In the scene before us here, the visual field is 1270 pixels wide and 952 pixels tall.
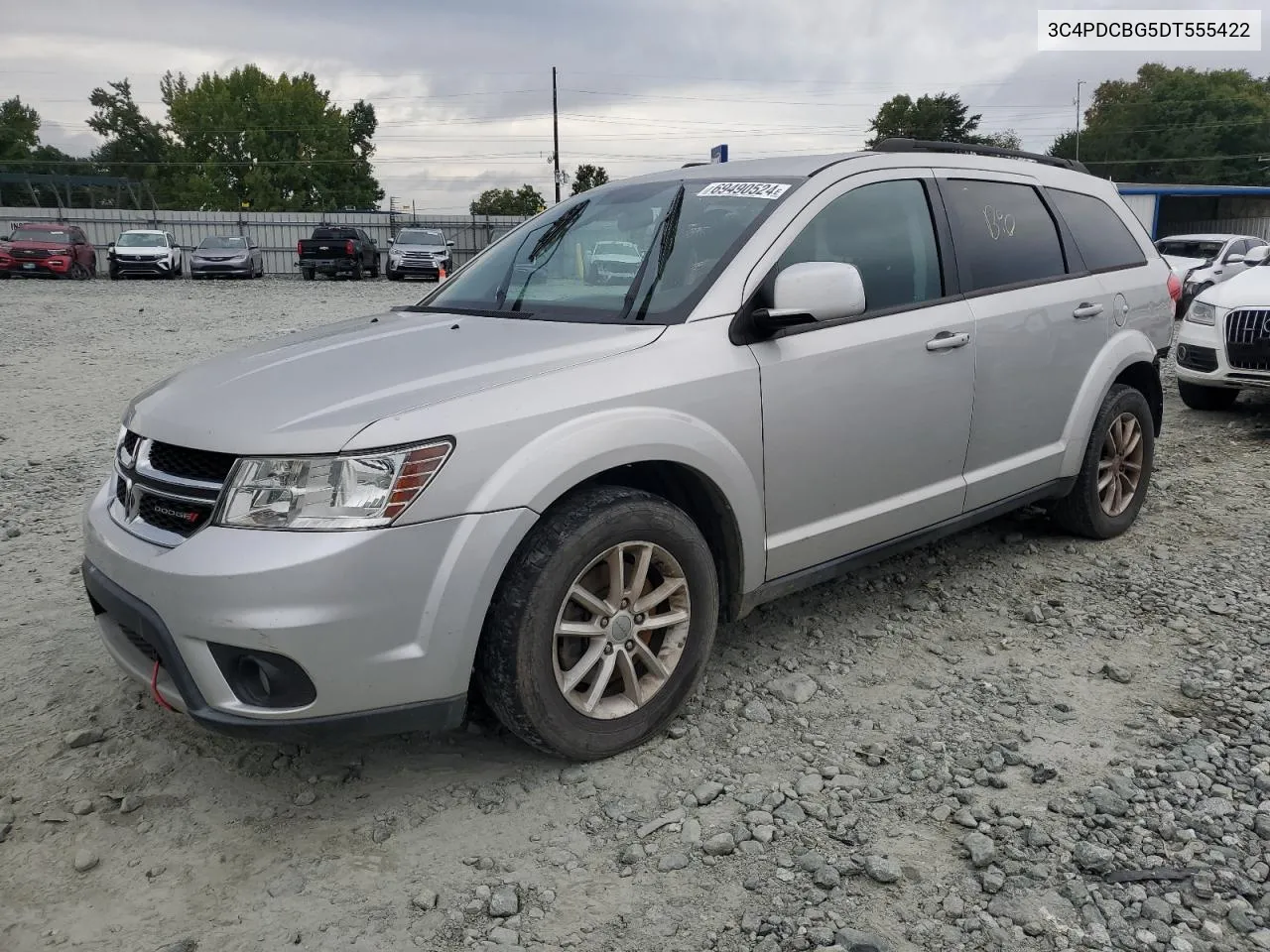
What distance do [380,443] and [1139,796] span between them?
7.29 feet

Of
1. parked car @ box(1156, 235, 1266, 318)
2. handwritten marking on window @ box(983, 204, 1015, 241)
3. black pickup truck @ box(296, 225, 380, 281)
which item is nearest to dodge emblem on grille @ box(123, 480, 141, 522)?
handwritten marking on window @ box(983, 204, 1015, 241)

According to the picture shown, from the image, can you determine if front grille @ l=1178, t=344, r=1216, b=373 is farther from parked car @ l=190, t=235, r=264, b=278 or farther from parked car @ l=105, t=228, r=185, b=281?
parked car @ l=105, t=228, r=185, b=281

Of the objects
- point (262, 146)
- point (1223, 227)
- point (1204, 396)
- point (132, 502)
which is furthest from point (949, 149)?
point (262, 146)

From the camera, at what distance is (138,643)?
2830 mm

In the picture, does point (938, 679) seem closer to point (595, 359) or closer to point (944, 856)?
point (944, 856)

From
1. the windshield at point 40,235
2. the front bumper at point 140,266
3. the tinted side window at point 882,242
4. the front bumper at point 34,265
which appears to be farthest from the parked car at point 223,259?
Result: the tinted side window at point 882,242

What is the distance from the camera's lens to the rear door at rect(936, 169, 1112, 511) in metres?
3.99

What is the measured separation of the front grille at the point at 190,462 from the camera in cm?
261

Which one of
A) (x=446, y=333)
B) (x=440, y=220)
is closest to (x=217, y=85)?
(x=440, y=220)

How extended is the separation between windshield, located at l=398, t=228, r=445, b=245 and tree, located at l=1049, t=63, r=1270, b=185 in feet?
198

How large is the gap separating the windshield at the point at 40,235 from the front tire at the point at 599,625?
28426 millimetres

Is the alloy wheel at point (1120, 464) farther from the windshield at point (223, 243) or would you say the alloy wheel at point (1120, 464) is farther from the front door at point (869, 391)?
the windshield at point (223, 243)

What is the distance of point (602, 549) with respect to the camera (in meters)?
2.83

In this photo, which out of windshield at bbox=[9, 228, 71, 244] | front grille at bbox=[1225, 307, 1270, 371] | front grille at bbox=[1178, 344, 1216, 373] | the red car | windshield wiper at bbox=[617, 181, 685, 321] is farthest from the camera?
windshield at bbox=[9, 228, 71, 244]
